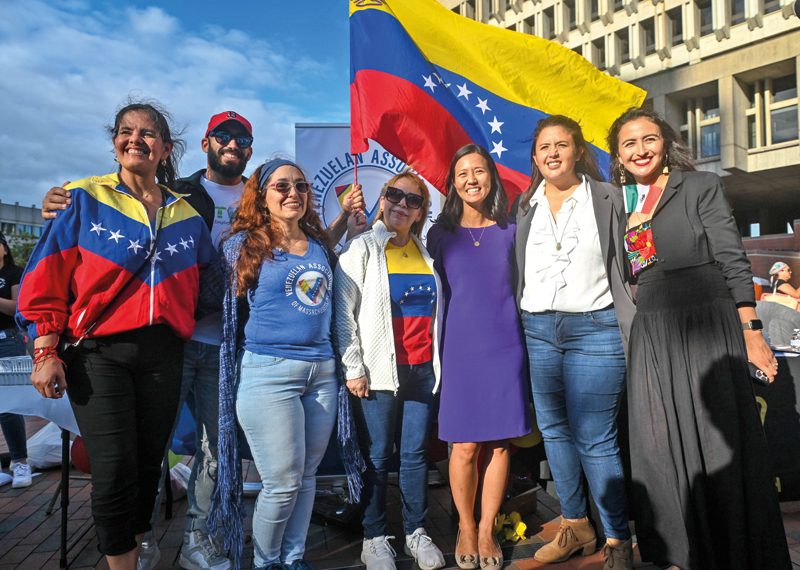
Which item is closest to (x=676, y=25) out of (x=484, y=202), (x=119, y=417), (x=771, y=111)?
(x=771, y=111)

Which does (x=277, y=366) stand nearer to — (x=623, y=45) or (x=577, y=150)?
(x=577, y=150)

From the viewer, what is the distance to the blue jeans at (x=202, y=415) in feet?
10.0

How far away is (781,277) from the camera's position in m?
10.8

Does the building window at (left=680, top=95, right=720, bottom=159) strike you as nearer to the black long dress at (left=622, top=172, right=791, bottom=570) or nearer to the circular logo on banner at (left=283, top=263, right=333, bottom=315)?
the black long dress at (left=622, top=172, right=791, bottom=570)

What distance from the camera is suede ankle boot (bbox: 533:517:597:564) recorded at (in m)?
3.12

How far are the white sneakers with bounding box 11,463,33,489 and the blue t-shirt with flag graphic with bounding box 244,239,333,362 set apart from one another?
3.32m

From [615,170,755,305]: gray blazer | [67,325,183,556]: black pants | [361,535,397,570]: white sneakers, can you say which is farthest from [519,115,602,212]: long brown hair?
[67,325,183,556]: black pants

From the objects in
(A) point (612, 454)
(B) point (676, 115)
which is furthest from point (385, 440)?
(B) point (676, 115)

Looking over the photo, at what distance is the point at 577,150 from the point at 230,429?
2387 millimetres

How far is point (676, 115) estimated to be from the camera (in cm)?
2767

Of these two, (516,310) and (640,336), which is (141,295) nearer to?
(516,310)

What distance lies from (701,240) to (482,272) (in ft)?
3.57

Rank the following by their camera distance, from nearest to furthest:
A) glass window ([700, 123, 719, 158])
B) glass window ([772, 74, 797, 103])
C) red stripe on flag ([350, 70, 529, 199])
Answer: red stripe on flag ([350, 70, 529, 199]), glass window ([772, 74, 797, 103]), glass window ([700, 123, 719, 158])

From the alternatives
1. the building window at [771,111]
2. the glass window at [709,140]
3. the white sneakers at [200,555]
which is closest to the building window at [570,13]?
the glass window at [709,140]
